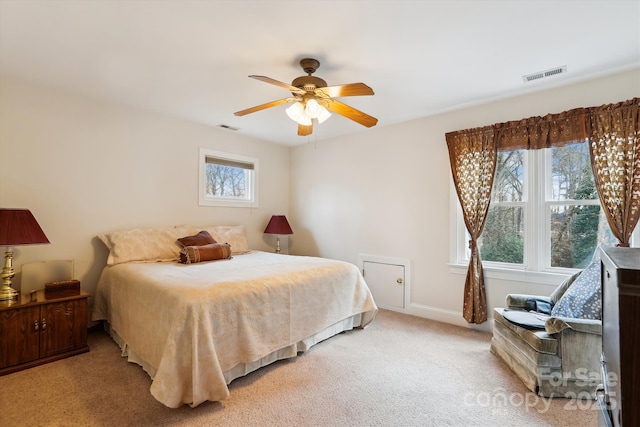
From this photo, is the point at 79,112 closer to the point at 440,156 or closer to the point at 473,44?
the point at 473,44

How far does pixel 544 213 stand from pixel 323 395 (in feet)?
8.76

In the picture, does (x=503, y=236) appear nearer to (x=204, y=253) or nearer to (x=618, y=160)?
(x=618, y=160)

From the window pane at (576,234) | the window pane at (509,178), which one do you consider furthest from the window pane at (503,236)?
the window pane at (576,234)

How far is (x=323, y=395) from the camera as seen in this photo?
2.01 meters

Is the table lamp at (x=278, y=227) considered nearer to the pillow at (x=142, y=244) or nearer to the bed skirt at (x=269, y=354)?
the pillow at (x=142, y=244)

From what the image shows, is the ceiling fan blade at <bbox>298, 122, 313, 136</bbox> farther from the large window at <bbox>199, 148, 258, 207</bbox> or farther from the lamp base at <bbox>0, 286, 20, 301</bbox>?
the lamp base at <bbox>0, 286, 20, 301</bbox>

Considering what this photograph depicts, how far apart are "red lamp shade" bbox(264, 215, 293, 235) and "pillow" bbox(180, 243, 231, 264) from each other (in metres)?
1.17

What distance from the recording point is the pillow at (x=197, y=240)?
343 cm

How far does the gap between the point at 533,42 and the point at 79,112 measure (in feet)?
13.7

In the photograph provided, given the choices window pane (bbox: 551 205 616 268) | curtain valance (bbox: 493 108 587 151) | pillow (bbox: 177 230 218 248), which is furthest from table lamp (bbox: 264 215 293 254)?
window pane (bbox: 551 205 616 268)

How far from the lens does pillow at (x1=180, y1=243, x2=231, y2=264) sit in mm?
3111

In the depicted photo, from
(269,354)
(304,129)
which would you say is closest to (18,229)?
(269,354)

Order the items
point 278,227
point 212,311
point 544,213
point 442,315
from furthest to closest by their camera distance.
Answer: point 278,227 < point 442,315 < point 544,213 < point 212,311

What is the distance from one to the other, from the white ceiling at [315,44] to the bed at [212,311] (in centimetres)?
168
